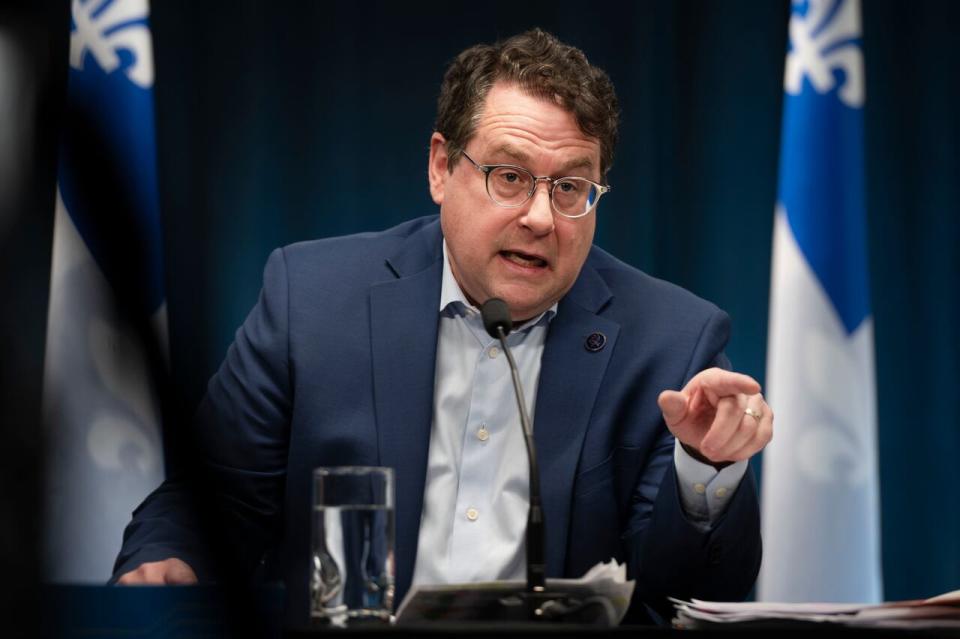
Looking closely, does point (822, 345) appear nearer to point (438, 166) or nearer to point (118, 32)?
point (438, 166)

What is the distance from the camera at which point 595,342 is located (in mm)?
2205

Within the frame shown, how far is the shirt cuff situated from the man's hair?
2.49ft

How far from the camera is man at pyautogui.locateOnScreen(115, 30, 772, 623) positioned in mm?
2074

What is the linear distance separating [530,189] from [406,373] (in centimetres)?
45

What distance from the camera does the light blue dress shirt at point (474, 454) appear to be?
6.70ft

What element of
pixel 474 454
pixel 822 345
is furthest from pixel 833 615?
pixel 822 345

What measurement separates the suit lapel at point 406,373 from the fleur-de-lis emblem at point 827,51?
57.6 inches

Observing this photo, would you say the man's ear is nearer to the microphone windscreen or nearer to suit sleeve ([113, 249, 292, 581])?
suit sleeve ([113, 249, 292, 581])

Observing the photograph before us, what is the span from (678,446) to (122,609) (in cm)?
99

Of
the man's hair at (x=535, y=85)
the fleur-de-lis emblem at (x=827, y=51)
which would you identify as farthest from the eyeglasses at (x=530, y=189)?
the fleur-de-lis emblem at (x=827, y=51)

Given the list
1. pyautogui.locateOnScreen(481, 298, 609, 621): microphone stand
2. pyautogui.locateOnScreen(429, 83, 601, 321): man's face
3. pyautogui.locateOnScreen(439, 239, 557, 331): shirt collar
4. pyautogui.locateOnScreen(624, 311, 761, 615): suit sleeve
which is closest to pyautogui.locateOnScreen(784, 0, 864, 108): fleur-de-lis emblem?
pyautogui.locateOnScreen(429, 83, 601, 321): man's face

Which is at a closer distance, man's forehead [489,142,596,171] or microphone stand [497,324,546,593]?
microphone stand [497,324,546,593]

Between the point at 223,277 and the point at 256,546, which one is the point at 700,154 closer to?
the point at 223,277

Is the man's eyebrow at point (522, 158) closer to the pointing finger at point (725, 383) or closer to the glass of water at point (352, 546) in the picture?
the pointing finger at point (725, 383)
